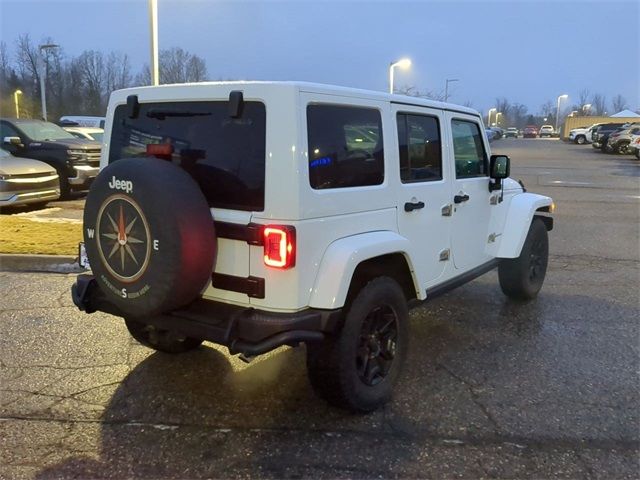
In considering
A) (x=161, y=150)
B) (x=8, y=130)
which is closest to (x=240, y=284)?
(x=161, y=150)

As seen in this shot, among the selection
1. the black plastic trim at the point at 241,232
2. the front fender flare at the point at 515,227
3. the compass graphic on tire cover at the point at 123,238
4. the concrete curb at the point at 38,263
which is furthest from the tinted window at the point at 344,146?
the concrete curb at the point at 38,263

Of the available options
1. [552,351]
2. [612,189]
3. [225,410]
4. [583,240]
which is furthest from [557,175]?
[225,410]

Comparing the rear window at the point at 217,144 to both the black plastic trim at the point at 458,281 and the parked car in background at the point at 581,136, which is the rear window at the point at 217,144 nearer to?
the black plastic trim at the point at 458,281

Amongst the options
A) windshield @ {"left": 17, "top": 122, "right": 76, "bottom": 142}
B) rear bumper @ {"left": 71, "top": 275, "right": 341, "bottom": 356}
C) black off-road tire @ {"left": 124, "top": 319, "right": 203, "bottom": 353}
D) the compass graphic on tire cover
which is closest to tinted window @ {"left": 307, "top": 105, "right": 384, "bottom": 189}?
rear bumper @ {"left": 71, "top": 275, "right": 341, "bottom": 356}

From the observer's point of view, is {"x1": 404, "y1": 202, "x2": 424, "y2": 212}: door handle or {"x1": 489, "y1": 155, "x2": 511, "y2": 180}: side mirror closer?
{"x1": 404, "y1": 202, "x2": 424, "y2": 212}: door handle

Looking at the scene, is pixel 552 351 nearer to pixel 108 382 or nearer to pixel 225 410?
pixel 225 410

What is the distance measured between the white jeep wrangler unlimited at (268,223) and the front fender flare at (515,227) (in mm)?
1569

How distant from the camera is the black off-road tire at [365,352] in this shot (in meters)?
3.23

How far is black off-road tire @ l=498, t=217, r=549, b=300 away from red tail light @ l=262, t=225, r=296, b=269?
124 inches

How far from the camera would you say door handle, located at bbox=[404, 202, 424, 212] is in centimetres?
373

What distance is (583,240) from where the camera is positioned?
30.0 feet

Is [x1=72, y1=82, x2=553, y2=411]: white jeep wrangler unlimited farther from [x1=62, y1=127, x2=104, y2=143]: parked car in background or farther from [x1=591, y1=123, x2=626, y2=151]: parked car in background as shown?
[x1=591, y1=123, x2=626, y2=151]: parked car in background

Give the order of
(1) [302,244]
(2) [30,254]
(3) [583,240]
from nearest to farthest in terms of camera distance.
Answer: (1) [302,244] < (2) [30,254] < (3) [583,240]

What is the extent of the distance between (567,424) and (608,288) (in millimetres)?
3486
